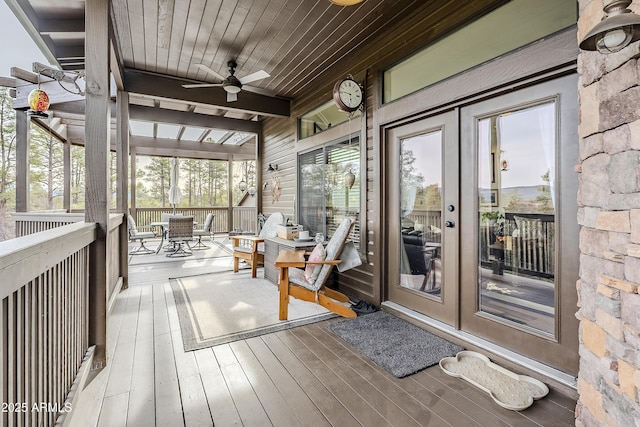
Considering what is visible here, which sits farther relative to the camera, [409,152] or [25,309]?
[409,152]

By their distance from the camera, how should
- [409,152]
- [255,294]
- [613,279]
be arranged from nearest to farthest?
[613,279], [409,152], [255,294]

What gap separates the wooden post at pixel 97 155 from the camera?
2.22m

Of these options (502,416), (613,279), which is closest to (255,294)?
(502,416)

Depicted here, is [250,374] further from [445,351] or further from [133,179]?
[133,179]

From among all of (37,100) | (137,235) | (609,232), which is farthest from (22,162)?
(609,232)

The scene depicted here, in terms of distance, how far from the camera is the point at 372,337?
8.82 ft

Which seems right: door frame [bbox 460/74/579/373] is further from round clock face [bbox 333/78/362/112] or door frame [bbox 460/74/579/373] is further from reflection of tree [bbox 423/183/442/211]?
round clock face [bbox 333/78/362/112]

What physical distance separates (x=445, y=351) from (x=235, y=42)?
3.78 m

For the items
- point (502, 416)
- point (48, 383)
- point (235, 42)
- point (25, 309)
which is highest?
point (235, 42)

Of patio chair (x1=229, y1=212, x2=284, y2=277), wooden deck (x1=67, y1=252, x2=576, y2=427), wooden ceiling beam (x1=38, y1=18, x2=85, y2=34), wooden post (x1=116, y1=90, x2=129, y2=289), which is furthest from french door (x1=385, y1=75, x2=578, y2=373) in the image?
wooden post (x1=116, y1=90, x2=129, y2=289)

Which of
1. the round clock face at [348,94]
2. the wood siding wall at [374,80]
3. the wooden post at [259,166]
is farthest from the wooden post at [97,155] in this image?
the wooden post at [259,166]

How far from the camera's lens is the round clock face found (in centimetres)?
356

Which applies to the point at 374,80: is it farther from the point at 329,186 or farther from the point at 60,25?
the point at 60,25

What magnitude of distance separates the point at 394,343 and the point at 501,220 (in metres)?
1.28
